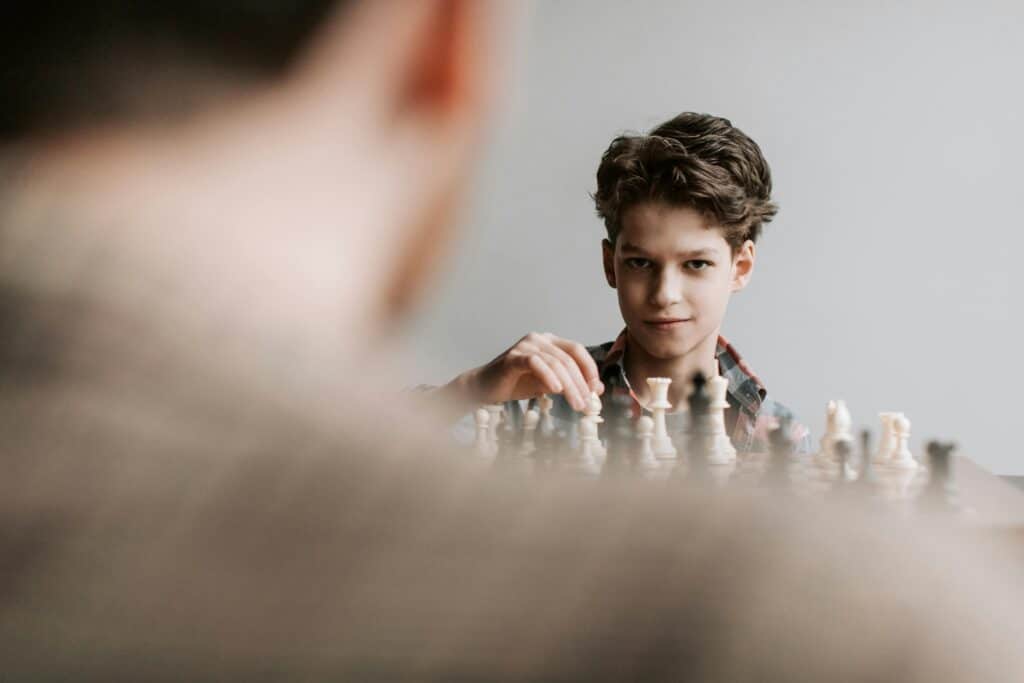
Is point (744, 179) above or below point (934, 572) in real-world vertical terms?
above

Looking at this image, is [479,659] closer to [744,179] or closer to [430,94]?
[430,94]

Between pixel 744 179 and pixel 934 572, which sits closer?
pixel 934 572

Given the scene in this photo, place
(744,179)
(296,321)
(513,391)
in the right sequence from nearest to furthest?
(296,321), (513,391), (744,179)

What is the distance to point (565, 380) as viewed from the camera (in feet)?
3.12

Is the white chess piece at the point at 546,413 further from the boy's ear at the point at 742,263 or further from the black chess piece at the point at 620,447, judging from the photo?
the boy's ear at the point at 742,263

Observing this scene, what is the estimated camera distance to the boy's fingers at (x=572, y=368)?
95cm

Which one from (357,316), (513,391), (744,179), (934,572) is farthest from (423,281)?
(744,179)

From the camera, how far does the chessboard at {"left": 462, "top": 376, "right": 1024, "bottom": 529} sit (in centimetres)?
33

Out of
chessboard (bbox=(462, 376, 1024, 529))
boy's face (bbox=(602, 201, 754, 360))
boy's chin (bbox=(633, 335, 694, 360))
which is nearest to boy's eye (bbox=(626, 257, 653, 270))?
boy's face (bbox=(602, 201, 754, 360))

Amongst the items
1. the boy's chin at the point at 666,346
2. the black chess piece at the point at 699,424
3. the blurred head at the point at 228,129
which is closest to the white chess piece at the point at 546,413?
the black chess piece at the point at 699,424

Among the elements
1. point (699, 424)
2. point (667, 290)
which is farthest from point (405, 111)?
point (667, 290)

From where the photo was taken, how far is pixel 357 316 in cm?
26

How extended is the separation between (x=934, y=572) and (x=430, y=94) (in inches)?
8.0

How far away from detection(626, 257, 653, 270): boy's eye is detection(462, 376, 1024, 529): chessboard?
0.23 m
